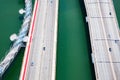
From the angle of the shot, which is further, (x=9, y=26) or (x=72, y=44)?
(x=9, y=26)

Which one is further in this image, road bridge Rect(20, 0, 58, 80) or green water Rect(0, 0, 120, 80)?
green water Rect(0, 0, 120, 80)

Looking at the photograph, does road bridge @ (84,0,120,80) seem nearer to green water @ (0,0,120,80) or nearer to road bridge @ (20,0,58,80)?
green water @ (0,0,120,80)

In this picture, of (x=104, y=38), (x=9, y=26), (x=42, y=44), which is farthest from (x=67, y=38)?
(x=9, y=26)

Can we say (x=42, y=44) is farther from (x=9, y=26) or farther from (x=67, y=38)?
(x=9, y=26)

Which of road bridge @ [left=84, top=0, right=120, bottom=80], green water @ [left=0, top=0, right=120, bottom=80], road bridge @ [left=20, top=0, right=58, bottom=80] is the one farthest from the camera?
green water @ [left=0, top=0, right=120, bottom=80]

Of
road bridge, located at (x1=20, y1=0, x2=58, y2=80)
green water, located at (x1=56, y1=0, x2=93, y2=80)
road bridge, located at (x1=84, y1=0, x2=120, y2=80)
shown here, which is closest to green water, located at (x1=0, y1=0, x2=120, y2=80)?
green water, located at (x1=56, y1=0, x2=93, y2=80)
